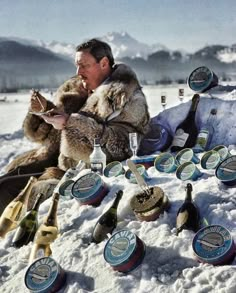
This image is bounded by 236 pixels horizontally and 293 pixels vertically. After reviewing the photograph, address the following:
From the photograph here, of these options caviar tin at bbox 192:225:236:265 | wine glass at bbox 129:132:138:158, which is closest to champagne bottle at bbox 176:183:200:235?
caviar tin at bbox 192:225:236:265

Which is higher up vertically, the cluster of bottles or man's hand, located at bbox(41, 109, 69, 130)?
man's hand, located at bbox(41, 109, 69, 130)

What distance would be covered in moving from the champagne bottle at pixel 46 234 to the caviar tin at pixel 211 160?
2.60ft

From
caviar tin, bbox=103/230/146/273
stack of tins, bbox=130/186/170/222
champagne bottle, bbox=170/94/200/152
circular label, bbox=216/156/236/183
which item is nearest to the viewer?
caviar tin, bbox=103/230/146/273

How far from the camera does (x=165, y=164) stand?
281cm

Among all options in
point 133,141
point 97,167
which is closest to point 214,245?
point 97,167

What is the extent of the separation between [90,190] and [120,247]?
565 millimetres

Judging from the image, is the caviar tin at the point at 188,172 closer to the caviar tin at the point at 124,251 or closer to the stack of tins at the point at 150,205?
the stack of tins at the point at 150,205

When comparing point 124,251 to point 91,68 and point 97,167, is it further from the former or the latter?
point 91,68

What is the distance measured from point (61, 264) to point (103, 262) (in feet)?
0.67

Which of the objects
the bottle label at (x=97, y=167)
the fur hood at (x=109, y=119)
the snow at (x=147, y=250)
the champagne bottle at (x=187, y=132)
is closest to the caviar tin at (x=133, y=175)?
the snow at (x=147, y=250)

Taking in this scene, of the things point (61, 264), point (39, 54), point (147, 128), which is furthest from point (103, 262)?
point (39, 54)

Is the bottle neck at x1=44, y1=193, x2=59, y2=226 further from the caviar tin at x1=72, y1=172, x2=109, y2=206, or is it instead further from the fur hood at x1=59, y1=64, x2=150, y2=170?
the fur hood at x1=59, y1=64, x2=150, y2=170

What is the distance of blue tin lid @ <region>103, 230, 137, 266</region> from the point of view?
6.45 ft

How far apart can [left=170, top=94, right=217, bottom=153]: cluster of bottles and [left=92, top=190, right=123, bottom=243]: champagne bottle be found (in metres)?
1.15
